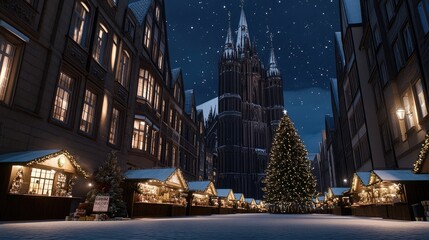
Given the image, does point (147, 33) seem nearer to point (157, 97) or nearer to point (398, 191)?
point (157, 97)

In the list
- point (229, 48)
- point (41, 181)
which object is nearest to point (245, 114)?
point (229, 48)

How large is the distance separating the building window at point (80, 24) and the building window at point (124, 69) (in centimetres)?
443

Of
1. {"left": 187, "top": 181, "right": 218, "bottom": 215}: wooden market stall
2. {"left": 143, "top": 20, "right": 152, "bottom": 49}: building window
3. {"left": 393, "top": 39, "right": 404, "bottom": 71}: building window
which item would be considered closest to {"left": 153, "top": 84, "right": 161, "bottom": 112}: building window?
{"left": 143, "top": 20, "right": 152, "bottom": 49}: building window

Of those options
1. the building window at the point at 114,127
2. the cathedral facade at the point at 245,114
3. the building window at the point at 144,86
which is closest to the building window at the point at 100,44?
the building window at the point at 114,127

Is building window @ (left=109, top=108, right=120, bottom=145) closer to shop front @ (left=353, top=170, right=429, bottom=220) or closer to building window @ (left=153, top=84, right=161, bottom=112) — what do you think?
building window @ (left=153, top=84, right=161, bottom=112)

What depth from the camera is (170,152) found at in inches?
1286

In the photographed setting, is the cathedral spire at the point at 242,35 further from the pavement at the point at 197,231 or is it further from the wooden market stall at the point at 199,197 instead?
the pavement at the point at 197,231

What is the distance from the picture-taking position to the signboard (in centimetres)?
1499

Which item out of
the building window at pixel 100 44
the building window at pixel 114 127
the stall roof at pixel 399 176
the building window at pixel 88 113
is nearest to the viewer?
the stall roof at pixel 399 176

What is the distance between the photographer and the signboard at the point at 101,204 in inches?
590

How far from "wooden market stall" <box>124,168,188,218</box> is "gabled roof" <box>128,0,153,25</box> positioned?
44.0 ft

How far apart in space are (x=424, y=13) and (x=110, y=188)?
64.4 feet

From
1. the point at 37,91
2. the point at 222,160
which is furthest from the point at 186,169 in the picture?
the point at 222,160

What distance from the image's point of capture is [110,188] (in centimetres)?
1677
